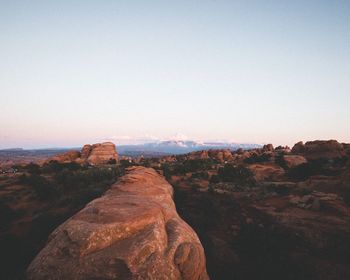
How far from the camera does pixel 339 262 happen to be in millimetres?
9625

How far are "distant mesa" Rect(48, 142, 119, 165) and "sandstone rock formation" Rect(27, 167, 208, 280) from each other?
130 feet

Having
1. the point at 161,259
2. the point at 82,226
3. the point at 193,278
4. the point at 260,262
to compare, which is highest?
the point at 82,226

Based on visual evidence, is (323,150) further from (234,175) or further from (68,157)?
(68,157)

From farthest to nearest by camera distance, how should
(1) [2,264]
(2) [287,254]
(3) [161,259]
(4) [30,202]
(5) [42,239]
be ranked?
(4) [30,202]
(5) [42,239]
(2) [287,254]
(1) [2,264]
(3) [161,259]

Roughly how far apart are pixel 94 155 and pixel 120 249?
1725 inches

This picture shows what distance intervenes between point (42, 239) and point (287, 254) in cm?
1197

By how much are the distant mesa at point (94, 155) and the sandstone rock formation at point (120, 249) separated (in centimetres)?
3955

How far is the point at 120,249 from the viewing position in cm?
699

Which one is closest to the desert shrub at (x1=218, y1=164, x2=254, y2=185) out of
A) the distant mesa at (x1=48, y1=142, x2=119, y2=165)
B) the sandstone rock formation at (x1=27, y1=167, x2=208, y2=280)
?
the sandstone rock formation at (x1=27, y1=167, x2=208, y2=280)

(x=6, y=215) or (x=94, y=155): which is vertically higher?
(x=94, y=155)

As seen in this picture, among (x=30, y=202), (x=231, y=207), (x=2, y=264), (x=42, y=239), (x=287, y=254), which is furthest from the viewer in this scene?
(x=30, y=202)

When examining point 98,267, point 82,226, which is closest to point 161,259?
point 98,267

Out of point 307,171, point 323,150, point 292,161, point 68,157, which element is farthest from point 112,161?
point 323,150

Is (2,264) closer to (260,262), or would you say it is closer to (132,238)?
(132,238)
